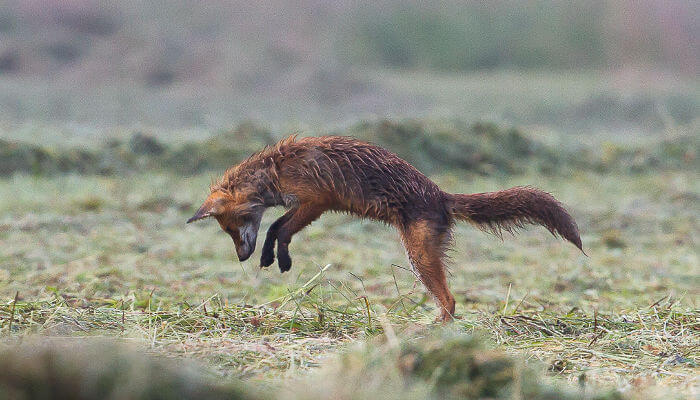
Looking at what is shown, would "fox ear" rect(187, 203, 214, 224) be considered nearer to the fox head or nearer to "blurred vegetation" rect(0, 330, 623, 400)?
the fox head

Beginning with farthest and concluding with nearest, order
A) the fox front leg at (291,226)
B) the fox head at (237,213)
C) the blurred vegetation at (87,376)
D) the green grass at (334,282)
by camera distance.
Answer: the fox head at (237,213) → the fox front leg at (291,226) → the green grass at (334,282) → the blurred vegetation at (87,376)

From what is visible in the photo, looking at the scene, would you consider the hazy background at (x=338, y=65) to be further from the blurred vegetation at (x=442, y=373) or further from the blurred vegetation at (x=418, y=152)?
the blurred vegetation at (x=442, y=373)

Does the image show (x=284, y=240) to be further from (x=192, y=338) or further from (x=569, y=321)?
(x=569, y=321)

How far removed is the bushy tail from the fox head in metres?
1.56

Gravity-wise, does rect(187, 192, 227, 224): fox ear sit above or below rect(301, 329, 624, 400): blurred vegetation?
above

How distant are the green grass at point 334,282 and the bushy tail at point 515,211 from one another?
412 millimetres

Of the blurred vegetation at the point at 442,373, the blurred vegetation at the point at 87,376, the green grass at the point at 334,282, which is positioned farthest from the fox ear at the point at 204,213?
the blurred vegetation at the point at 87,376

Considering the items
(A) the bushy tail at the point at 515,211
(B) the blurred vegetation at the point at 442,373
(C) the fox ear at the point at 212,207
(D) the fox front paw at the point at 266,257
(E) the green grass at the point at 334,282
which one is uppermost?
(C) the fox ear at the point at 212,207

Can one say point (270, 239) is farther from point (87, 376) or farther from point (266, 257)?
point (87, 376)

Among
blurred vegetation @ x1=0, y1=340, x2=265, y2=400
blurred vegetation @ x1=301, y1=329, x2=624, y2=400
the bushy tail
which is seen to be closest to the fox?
the bushy tail

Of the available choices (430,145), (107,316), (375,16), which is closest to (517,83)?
(375,16)

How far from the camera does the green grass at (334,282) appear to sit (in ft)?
14.8

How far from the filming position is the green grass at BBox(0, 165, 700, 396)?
177 inches

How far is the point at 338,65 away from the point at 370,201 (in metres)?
15.1
